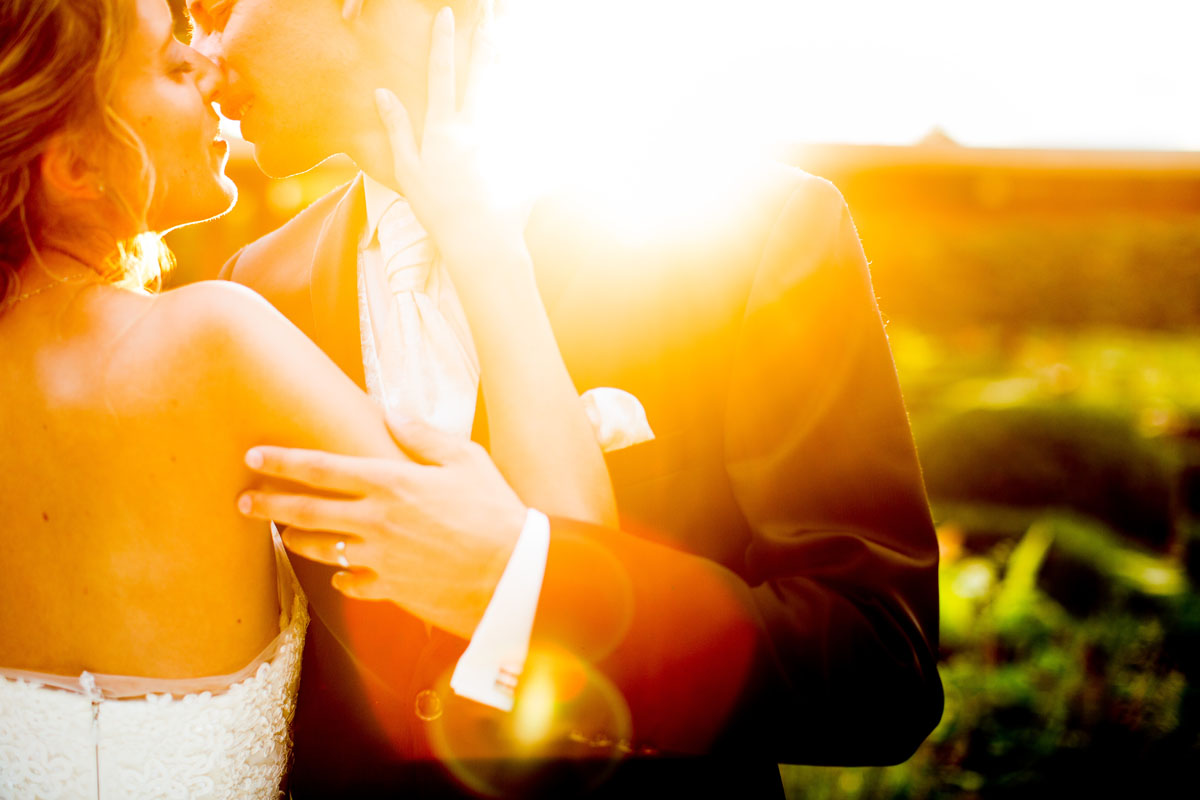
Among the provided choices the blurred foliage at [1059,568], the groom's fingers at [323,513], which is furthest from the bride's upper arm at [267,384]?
the blurred foliage at [1059,568]

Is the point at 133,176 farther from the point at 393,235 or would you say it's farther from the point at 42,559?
the point at 42,559

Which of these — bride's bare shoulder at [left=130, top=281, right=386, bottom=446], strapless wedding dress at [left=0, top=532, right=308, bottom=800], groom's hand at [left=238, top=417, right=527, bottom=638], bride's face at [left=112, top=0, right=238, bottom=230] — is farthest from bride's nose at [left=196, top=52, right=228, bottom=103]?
strapless wedding dress at [left=0, top=532, right=308, bottom=800]

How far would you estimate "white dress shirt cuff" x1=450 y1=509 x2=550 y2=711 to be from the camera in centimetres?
132

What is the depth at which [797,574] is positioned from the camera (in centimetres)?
148

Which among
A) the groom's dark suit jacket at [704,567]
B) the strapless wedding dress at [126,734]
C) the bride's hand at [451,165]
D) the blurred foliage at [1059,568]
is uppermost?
the bride's hand at [451,165]

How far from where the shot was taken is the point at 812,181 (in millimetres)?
1609

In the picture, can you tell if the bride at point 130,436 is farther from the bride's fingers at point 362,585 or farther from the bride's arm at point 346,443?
the bride's fingers at point 362,585

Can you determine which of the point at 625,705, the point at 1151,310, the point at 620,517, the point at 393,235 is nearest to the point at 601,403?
the point at 620,517

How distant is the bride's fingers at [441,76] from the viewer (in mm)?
1710

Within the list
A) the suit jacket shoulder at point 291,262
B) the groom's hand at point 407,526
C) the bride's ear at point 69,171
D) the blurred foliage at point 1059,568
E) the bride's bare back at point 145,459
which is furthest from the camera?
the blurred foliage at point 1059,568

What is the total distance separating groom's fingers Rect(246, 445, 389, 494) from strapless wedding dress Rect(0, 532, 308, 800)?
0.63m

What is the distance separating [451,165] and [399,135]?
17 centimetres

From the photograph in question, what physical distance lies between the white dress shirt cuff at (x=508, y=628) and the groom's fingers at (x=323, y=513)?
0.78ft

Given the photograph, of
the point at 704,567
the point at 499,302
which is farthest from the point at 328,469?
the point at 704,567
